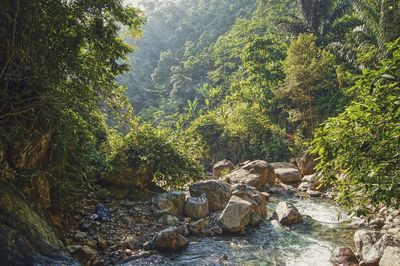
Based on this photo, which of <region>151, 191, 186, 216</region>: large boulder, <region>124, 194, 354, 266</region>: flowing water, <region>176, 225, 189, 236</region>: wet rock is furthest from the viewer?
<region>151, 191, 186, 216</region>: large boulder

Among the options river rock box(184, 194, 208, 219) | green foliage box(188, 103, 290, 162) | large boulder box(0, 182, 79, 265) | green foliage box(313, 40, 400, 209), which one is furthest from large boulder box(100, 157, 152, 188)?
green foliage box(188, 103, 290, 162)

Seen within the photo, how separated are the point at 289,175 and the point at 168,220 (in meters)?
8.93

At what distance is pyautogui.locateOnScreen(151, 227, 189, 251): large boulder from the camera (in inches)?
259

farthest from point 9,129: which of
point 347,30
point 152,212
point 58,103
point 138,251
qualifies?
point 347,30

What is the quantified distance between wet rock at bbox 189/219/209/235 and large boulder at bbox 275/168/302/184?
8.13 metres

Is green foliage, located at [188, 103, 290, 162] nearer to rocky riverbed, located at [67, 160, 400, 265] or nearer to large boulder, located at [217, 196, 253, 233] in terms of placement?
rocky riverbed, located at [67, 160, 400, 265]

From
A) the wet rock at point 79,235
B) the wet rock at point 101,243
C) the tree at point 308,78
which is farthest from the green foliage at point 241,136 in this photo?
the wet rock at point 79,235

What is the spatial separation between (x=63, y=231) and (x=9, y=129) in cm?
256

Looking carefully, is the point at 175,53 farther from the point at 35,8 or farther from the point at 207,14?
the point at 35,8

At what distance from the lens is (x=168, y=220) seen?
25.9 feet

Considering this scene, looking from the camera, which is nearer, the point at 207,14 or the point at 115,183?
the point at 115,183

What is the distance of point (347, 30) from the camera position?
66.9 feet

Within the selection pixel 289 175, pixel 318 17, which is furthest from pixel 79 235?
pixel 318 17

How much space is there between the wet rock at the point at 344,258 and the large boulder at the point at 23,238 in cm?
501
